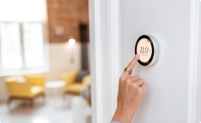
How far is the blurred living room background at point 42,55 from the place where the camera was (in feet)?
17.7

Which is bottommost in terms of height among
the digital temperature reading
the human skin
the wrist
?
the wrist

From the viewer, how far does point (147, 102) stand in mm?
578

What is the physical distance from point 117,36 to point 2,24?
5.90 meters

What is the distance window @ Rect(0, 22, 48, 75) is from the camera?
19.3 ft

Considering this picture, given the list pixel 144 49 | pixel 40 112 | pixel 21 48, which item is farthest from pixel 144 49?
pixel 21 48

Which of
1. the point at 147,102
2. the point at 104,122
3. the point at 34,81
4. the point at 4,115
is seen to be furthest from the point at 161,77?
the point at 34,81

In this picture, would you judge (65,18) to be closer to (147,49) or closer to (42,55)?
(42,55)

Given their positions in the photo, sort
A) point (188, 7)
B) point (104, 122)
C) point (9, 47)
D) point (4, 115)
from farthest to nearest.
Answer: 1. point (9, 47)
2. point (4, 115)
3. point (104, 122)
4. point (188, 7)

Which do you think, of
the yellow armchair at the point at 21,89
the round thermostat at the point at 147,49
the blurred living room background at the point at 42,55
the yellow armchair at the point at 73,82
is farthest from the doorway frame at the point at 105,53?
the yellow armchair at the point at 73,82

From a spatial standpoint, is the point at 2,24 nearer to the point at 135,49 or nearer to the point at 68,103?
the point at 68,103

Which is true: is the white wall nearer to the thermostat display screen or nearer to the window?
the window

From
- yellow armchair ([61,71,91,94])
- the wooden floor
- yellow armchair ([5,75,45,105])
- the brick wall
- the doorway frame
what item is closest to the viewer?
the doorway frame

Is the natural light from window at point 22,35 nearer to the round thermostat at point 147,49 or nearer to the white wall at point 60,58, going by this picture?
the white wall at point 60,58

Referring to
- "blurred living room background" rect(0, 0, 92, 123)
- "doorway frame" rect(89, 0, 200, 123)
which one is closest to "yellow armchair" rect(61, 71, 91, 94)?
"blurred living room background" rect(0, 0, 92, 123)
